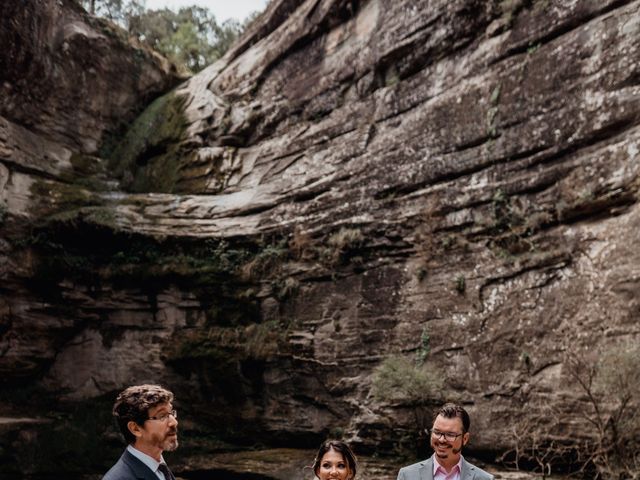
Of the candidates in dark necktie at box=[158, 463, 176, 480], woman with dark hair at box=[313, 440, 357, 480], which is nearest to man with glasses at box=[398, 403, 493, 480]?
woman with dark hair at box=[313, 440, 357, 480]

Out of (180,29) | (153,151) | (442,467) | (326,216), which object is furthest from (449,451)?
(180,29)

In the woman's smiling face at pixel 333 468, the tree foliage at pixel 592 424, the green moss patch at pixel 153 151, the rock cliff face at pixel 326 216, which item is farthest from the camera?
the green moss patch at pixel 153 151

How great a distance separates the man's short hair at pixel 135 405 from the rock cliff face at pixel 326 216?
7730 mm

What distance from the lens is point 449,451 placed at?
3363 mm

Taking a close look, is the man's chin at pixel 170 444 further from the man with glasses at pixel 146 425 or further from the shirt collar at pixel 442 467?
the shirt collar at pixel 442 467

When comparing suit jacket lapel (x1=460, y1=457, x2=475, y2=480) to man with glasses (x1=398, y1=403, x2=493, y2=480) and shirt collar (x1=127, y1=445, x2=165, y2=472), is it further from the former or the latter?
shirt collar (x1=127, y1=445, x2=165, y2=472)

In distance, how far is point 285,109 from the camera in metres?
15.6

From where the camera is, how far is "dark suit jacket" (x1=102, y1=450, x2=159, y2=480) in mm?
2699

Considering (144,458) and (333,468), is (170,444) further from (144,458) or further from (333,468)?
(333,468)

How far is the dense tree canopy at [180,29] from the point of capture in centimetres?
2412

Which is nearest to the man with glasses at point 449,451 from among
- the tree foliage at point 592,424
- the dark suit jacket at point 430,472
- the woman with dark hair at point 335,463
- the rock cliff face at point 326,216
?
the dark suit jacket at point 430,472

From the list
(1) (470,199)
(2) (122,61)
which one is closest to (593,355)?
(1) (470,199)

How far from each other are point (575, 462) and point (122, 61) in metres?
15.5

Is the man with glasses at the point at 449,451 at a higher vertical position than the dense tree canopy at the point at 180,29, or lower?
lower
